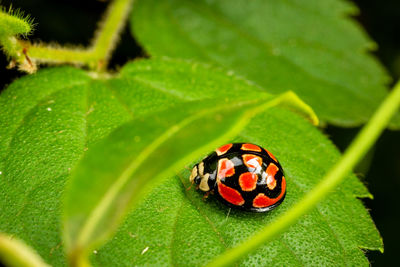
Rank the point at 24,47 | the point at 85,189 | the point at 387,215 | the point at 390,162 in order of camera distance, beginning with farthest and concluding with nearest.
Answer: the point at 390,162
the point at 387,215
the point at 24,47
the point at 85,189

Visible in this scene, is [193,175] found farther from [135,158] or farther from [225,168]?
[135,158]

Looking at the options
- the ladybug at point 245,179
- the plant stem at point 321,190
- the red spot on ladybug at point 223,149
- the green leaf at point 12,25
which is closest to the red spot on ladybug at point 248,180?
the ladybug at point 245,179

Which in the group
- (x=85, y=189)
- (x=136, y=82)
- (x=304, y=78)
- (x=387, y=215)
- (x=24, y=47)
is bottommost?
(x=387, y=215)

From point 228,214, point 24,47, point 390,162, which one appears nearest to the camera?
point 228,214

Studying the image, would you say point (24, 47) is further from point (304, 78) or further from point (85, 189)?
point (304, 78)

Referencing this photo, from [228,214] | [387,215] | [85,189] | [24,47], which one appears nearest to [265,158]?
[228,214]

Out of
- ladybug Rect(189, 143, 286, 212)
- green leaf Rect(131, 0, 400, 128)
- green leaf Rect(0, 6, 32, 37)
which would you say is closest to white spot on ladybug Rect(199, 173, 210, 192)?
ladybug Rect(189, 143, 286, 212)

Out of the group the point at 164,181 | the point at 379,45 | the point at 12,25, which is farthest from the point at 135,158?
the point at 379,45
